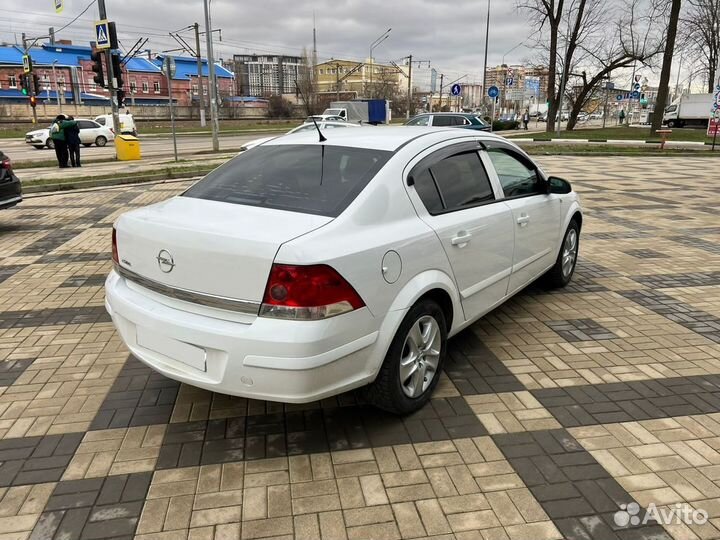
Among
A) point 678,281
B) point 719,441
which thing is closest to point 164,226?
point 719,441

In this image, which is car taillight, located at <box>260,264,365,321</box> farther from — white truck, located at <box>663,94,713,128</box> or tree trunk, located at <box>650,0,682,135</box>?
white truck, located at <box>663,94,713,128</box>

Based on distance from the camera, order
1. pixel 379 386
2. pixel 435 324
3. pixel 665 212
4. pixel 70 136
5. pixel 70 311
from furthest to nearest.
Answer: pixel 70 136 → pixel 665 212 → pixel 70 311 → pixel 435 324 → pixel 379 386

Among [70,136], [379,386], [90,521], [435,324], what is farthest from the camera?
[70,136]

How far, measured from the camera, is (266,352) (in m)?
2.65

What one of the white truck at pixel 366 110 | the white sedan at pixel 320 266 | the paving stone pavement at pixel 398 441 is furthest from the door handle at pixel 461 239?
the white truck at pixel 366 110

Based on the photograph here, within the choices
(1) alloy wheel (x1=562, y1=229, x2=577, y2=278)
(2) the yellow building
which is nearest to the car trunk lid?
(1) alloy wheel (x1=562, y1=229, x2=577, y2=278)

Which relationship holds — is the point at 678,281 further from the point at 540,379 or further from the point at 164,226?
the point at 164,226

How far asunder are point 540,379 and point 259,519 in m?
2.20

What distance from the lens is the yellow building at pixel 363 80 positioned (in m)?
87.2

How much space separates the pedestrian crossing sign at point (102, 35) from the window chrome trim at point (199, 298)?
1824 centimetres

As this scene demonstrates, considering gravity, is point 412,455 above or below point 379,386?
below

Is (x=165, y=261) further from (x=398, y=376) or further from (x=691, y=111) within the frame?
(x=691, y=111)

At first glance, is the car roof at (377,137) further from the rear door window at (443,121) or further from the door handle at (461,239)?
the rear door window at (443,121)

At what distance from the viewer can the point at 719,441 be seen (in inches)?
125
